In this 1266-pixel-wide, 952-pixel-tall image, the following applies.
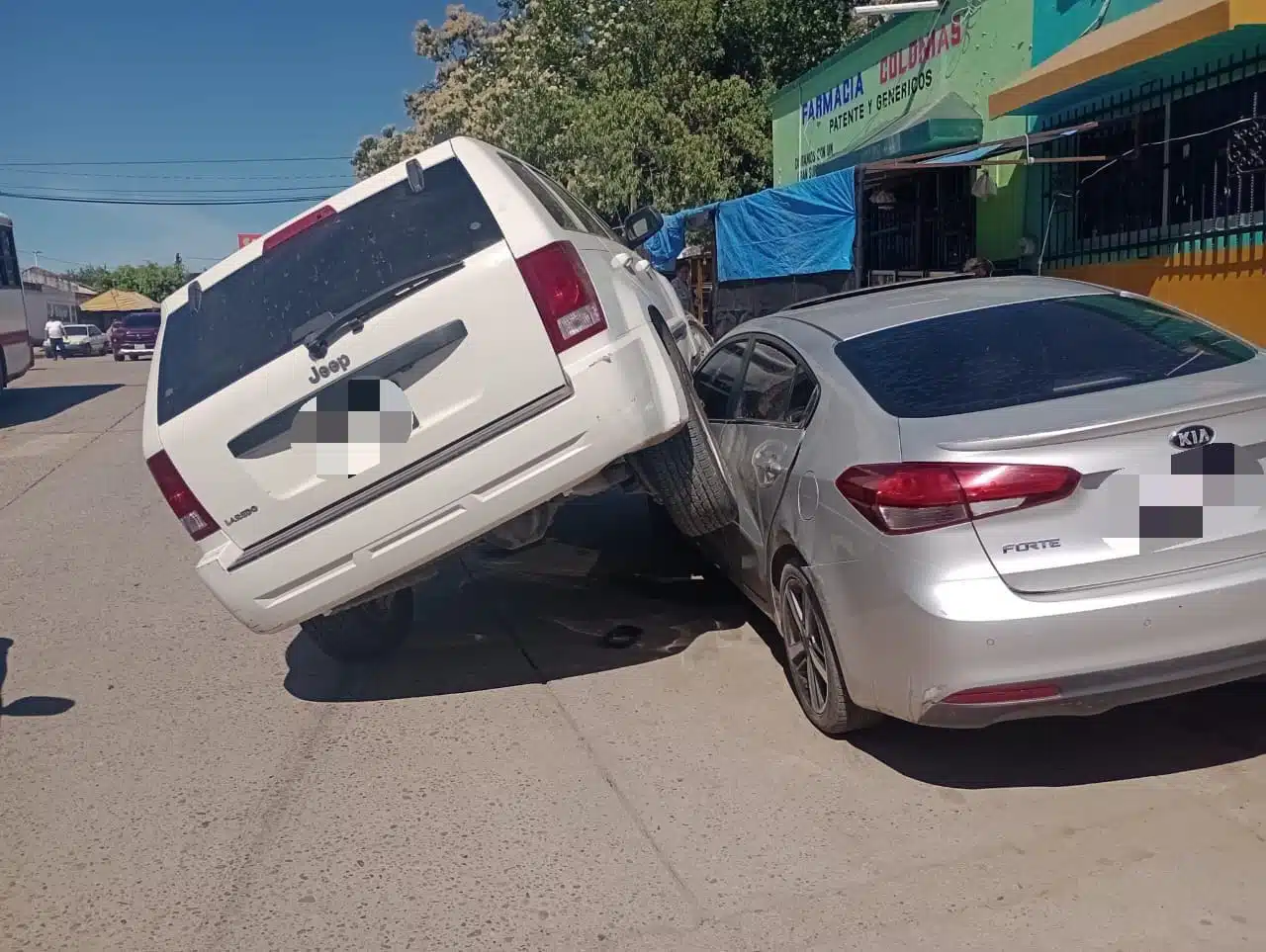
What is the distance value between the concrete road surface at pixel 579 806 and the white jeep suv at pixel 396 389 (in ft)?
2.56

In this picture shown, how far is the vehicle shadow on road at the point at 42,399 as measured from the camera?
1827 centimetres

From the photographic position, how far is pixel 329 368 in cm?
424

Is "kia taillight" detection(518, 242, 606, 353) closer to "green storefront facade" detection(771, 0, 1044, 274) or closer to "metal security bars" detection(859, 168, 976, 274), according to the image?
"green storefront facade" detection(771, 0, 1044, 274)

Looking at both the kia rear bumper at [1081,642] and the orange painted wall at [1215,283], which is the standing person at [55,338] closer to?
the orange painted wall at [1215,283]

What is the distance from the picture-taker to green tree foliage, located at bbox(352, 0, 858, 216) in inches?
798

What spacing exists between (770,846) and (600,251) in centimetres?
259

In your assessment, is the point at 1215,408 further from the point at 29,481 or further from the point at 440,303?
the point at 29,481

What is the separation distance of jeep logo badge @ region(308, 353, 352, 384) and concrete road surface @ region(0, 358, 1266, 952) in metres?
1.49

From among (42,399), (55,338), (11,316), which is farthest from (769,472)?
(55,338)

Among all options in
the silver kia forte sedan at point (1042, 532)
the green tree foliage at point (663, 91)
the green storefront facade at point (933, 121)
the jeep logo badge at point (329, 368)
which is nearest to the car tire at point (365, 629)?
the jeep logo badge at point (329, 368)

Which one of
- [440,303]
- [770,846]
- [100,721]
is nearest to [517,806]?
[770,846]

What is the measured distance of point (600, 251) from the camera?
4.94 m

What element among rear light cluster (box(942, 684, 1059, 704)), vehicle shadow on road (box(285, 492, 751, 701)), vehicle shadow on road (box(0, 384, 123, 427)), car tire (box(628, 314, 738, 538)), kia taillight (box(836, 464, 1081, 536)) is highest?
kia taillight (box(836, 464, 1081, 536))

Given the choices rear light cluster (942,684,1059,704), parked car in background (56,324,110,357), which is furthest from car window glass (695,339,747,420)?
parked car in background (56,324,110,357)
